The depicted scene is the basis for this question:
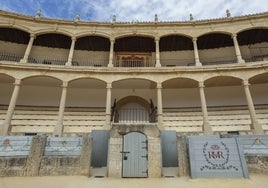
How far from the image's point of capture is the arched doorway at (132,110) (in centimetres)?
1786

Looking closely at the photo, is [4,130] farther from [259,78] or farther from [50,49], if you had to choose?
[259,78]

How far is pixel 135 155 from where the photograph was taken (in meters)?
8.17

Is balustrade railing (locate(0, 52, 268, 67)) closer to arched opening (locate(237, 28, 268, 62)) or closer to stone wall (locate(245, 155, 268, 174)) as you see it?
arched opening (locate(237, 28, 268, 62))

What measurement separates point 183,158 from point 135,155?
207 centimetres

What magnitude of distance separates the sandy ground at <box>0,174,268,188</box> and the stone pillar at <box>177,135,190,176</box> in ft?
1.42

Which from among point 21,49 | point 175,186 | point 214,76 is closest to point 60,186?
point 175,186

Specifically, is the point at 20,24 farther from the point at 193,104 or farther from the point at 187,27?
the point at 193,104

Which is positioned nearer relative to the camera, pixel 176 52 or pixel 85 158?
pixel 85 158

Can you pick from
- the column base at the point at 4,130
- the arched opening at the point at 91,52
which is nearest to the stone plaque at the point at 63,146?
Answer: the column base at the point at 4,130

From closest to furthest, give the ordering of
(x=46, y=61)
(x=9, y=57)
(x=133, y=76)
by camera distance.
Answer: (x=133, y=76)
(x=9, y=57)
(x=46, y=61)

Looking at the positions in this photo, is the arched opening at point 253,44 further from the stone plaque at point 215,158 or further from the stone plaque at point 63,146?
the stone plaque at point 63,146

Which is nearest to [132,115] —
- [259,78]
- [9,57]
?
[259,78]

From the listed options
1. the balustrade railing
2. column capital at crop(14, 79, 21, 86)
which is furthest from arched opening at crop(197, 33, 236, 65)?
column capital at crop(14, 79, 21, 86)

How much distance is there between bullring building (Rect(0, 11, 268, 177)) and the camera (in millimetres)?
15477
